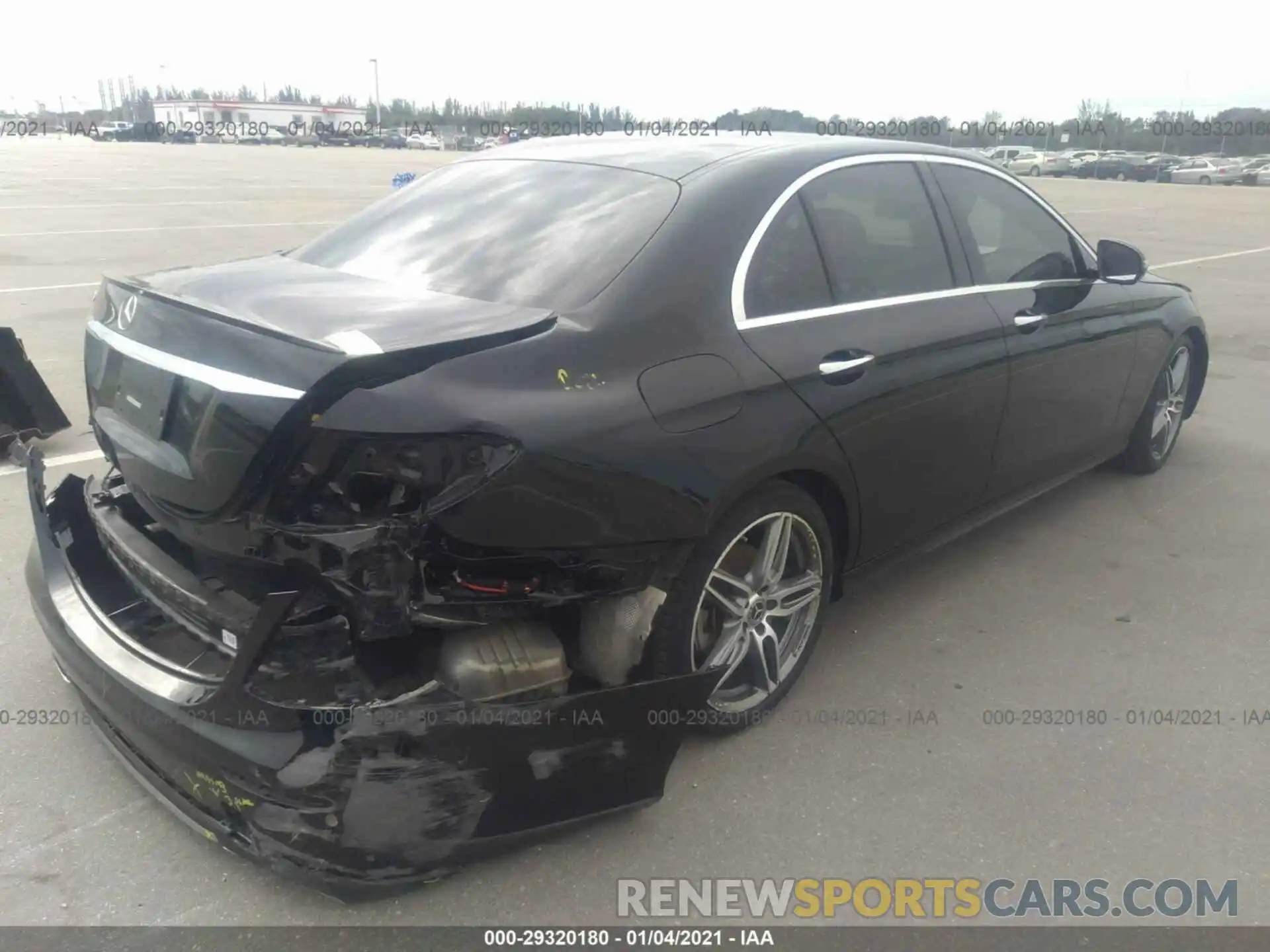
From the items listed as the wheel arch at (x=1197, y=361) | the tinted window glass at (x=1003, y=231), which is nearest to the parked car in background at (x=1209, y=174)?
the wheel arch at (x=1197, y=361)

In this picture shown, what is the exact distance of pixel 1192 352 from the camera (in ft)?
17.9

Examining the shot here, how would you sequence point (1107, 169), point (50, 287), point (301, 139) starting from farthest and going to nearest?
point (301, 139)
point (1107, 169)
point (50, 287)

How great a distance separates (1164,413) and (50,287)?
9.80 m

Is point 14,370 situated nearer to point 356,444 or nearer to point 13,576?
point 13,576

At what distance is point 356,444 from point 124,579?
117 cm

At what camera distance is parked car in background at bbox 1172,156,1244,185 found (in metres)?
42.9

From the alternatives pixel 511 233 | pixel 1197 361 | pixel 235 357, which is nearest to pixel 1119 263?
pixel 1197 361

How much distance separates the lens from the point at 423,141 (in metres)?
72.3

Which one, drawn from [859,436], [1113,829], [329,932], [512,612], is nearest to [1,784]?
[329,932]

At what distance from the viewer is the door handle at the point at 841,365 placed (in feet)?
9.91

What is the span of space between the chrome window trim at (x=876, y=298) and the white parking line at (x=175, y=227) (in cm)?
1176

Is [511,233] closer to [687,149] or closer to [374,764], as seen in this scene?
[687,149]

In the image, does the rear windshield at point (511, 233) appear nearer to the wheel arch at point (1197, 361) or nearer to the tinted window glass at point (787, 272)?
the tinted window glass at point (787, 272)

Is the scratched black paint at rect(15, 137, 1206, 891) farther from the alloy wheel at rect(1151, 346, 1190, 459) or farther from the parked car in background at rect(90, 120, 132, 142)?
the parked car in background at rect(90, 120, 132, 142)
